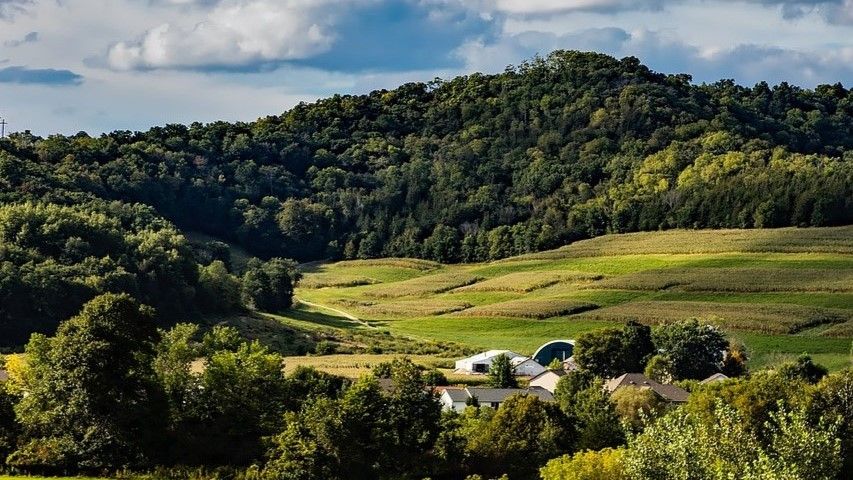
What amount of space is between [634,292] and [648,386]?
172ft

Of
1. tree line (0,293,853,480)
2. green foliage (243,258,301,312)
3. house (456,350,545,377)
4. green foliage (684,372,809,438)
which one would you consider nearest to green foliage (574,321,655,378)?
house (456,350,545,377)

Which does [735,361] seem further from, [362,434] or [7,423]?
[7,423]

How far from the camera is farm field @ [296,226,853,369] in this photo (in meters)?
116

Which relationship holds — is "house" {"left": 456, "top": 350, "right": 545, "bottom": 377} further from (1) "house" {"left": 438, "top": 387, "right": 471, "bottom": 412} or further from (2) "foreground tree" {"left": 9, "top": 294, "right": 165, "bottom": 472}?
(2) "foreground tree" {"left": 9, "top": 294, "right": 165, "bottom": 472}

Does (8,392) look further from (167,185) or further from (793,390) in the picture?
(167,185)

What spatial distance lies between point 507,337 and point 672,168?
76876 mm

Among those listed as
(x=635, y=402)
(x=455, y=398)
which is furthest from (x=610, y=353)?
(x=635, y=402)

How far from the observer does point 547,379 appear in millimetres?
93250

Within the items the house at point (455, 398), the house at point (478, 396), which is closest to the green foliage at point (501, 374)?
the house at point (478, 396)

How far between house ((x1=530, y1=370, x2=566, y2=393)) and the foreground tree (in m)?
34.5

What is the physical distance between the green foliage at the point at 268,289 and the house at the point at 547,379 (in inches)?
1876

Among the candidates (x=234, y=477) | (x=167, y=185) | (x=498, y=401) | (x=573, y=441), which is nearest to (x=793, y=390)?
(x=573, y=441)

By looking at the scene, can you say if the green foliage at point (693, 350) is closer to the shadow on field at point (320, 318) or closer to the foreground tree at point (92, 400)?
the shadow on field at point (320, 318)

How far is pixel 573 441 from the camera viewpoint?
64.6 meters
